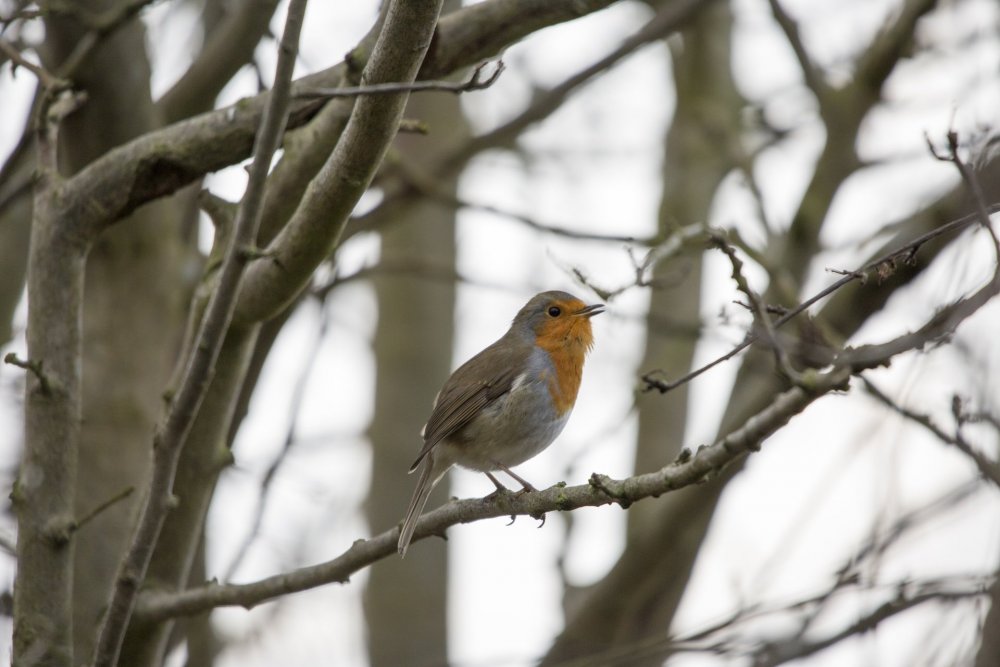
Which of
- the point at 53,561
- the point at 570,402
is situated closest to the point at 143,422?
the point at 53,561

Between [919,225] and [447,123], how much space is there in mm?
5172

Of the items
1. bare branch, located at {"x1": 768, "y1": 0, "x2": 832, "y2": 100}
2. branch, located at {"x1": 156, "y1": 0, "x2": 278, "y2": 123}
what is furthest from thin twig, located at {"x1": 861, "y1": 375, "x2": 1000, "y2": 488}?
branch, located at {"x1": 156, "y1": 0, "x2": 278, "y2": 123}

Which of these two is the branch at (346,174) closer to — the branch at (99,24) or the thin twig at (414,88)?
the thin twig at (414,88)

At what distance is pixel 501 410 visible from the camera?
16.3 feet

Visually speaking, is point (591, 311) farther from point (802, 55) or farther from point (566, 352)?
point (802, 55)

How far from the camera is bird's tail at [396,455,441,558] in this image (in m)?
3.56

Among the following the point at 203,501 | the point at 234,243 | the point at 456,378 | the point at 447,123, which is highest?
the point at 447,123

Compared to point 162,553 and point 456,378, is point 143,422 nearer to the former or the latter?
point 162,553

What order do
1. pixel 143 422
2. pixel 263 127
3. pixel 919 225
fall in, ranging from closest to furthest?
pixel 263 127 → pixel 143 422 → pixel 919 225

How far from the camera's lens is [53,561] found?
381 cm

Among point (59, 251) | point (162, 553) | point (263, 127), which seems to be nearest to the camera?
point (263, 127)

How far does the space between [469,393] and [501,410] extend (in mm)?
170

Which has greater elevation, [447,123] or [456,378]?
[447,123]

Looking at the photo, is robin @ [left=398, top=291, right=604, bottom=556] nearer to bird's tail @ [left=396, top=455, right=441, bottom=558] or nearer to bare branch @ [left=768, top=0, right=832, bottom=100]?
bird's tail @ [left=396, top=455, right=441, bottom=558]
